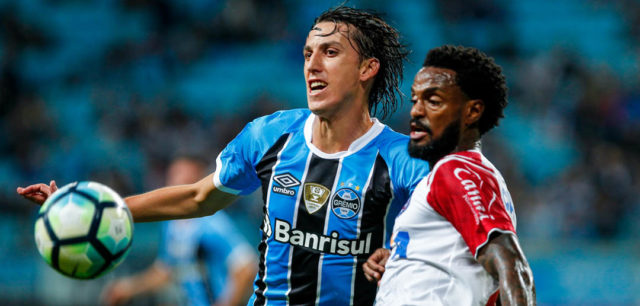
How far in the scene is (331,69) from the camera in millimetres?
4117

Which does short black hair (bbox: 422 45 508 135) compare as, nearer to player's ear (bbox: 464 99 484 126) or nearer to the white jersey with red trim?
player's ear (bbox: 464 99 484 126)

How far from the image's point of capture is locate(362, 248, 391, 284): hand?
3.64m

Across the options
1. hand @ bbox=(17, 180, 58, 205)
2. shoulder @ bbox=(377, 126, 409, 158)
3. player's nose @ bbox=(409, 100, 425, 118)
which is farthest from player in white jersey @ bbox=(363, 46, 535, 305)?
hand @ bbox=(17, 180, 58, 205)

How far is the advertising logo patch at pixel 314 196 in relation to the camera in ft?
13.1

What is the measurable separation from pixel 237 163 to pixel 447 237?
140 cm

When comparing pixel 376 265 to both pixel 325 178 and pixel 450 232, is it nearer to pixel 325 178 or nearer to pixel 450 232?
pixel 450 232

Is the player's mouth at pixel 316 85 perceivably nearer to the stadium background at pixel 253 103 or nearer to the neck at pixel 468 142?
the neck at pixel 468 142

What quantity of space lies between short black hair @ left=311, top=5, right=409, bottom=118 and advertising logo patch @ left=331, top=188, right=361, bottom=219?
26.8 inches

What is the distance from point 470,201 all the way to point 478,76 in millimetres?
656

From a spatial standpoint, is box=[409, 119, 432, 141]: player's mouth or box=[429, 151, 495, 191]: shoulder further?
box=[409, 119, 432, 141]: player's mouth

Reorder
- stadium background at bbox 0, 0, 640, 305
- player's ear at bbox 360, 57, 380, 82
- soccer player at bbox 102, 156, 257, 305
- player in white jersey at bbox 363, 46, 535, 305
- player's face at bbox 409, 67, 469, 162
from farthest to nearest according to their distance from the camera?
stadium background at bbox 0, 0, 640, 305
soccer player at bbox 102, 156, 257, 305
player's ear at bbox 360, 57, 380, 82
player's face at bbox 409, 67, 469, 162
player in white jersey at bbox 363, 46, 535, 305

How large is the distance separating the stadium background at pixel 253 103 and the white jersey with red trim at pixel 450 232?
6531 millimetres

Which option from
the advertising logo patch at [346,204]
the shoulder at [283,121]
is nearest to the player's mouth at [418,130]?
the advertising logo patch at [346,204]

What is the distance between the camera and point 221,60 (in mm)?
15375
